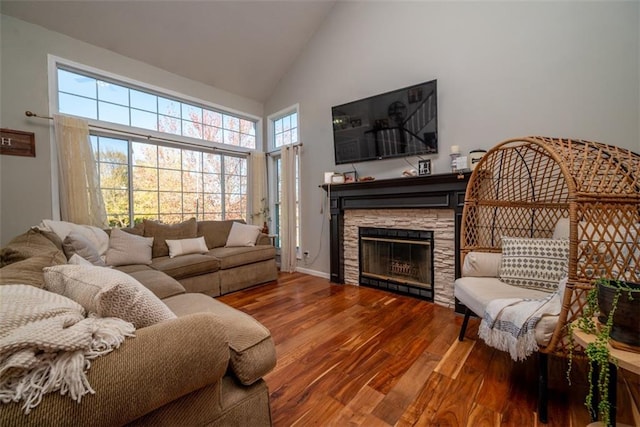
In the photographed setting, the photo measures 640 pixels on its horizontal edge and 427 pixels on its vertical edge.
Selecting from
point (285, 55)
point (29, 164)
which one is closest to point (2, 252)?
point (29, 164)

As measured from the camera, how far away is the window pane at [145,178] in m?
3.31

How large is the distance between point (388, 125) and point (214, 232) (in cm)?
268

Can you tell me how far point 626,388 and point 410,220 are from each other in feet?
6.02

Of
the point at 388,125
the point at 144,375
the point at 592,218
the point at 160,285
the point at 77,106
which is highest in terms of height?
the point at 77,106

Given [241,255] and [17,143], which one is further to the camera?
[241,255]

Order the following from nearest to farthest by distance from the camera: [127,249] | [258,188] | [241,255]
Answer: [127,249] → [241,255] → [258,188]

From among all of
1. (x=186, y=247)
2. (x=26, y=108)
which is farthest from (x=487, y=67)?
(x=26, y=108)

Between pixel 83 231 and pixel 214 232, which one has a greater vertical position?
pixel 83 231

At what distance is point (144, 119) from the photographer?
132 inches

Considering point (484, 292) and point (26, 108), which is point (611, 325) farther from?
point (26, 108)

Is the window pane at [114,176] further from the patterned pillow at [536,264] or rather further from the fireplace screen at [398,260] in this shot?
the patterned pillow at [536,264]

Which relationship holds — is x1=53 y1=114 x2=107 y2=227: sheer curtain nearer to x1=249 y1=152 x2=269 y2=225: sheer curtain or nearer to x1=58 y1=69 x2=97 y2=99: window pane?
x1=58 y1=69 x2=97 y2=99: window pane

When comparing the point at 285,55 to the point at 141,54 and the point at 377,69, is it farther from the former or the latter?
the point at 141,54

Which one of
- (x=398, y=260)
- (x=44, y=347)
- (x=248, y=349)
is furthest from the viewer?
(x=398, y=260)
